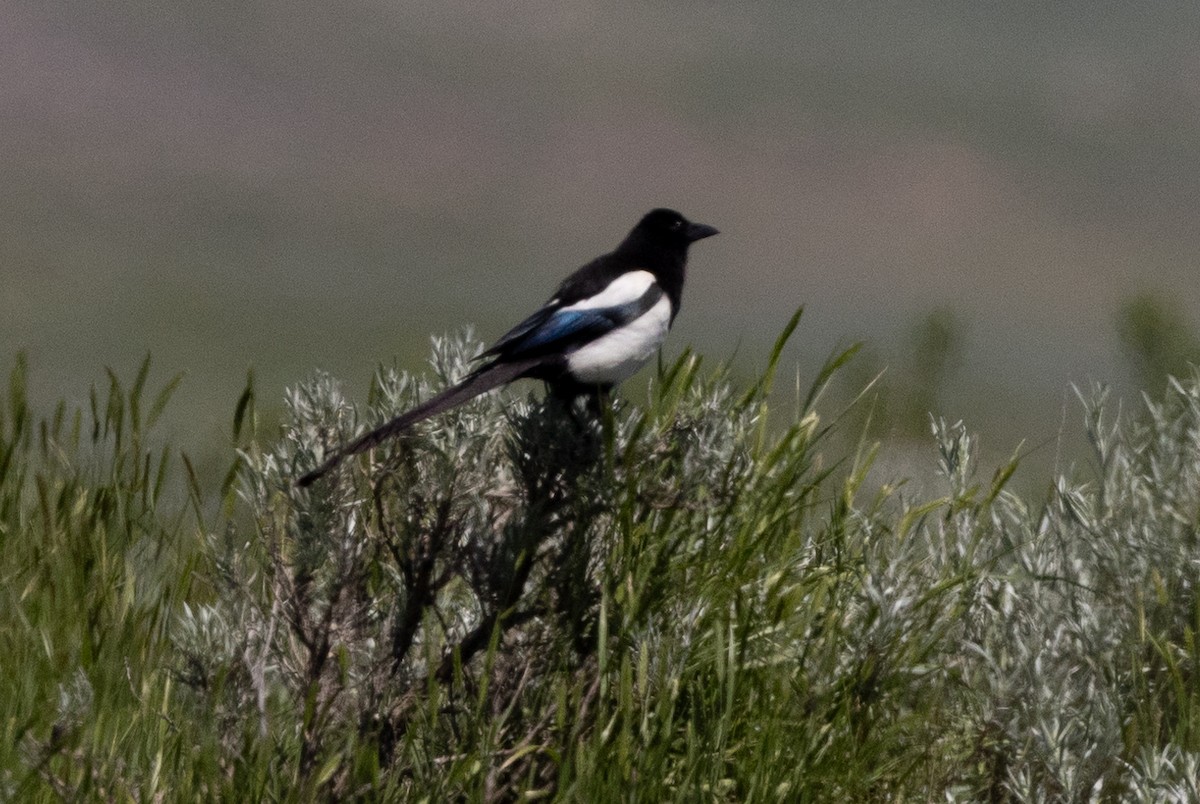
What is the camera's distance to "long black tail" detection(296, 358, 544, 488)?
2.92 m

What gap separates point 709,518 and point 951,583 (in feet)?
1.75

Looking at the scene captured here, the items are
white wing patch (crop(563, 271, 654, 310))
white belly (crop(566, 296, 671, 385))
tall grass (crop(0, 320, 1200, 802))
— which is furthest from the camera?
white wing patch (crop(563, 271, 654, 310))

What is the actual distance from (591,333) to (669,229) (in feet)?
3.53

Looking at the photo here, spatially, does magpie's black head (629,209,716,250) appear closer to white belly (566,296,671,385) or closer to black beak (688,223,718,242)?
black beak (688,223,718,242)

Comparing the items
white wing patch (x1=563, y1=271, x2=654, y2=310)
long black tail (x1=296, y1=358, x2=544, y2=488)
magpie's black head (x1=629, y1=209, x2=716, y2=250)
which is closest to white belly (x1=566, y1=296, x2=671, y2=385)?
white wing patch (x1=563, y1=271, x2=654, y2=310)

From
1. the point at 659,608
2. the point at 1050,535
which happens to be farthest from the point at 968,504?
the point at 659,608

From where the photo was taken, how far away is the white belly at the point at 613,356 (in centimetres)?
388

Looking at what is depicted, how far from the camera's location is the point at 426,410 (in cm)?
307

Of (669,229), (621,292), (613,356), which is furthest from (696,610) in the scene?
(669,229)

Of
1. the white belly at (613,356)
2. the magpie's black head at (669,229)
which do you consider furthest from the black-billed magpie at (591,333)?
the magpie's black head at (669,229)

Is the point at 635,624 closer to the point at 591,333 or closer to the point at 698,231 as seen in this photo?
the point at 591,333

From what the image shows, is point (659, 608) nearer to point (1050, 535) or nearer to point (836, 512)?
point (836, 512)

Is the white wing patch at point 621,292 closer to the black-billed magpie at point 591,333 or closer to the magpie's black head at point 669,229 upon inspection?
the black-billed magpie at point 591,333

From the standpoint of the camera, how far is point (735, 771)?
9.41ft
